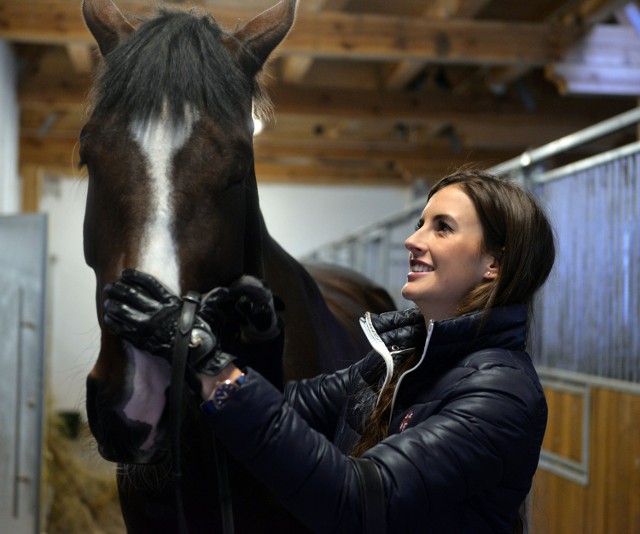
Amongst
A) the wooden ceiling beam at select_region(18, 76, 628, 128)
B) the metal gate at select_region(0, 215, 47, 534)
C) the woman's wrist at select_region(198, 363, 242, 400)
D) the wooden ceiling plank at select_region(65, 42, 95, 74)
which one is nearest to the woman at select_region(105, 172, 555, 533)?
the woman's wrist at select_region(198, 363, 242, 400)

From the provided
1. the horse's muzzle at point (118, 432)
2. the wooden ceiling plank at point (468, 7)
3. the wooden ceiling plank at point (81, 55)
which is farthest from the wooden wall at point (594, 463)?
the wooden ceiling plank at point (81, 55)

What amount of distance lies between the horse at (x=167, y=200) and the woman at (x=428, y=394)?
126 millimetres

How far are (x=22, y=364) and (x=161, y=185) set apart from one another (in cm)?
283

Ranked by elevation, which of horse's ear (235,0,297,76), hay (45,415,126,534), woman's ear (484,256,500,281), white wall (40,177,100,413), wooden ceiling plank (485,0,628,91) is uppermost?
wooden ceiling plank (485,0,628,91)

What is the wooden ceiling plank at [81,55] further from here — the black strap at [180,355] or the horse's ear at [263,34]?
the black strap at [180,355]

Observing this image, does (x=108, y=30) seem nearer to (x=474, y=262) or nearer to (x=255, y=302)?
(x=255, y=302)

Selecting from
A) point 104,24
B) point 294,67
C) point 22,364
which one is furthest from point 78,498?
point 104,24

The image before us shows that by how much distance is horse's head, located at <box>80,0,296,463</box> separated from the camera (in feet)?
3.91

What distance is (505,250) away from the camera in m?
1.32

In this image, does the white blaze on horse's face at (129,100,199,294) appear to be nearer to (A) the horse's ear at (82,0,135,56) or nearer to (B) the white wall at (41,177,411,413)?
(A) the horse's ear at (82,0,135,56)

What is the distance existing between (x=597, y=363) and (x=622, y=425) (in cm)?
32

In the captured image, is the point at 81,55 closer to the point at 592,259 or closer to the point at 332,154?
the point at 592,259

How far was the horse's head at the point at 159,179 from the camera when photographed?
1.19 metres

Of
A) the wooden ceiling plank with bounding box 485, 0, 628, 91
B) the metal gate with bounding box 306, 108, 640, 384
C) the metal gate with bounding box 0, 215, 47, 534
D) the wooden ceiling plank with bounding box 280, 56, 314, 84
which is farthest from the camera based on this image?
the wooden ceiling plank with bounding box 280, 56, 314, 84
